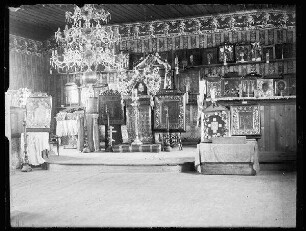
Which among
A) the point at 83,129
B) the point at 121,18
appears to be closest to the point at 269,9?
the point at 121,18

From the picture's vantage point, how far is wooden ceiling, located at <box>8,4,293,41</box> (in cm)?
1094

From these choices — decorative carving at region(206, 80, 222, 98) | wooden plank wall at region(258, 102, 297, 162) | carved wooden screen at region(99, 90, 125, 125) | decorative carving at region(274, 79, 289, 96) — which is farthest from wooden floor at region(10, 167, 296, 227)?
decorative carving at region(206, 80, 222, 98)

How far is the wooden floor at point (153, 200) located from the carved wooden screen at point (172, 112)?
9.42 feet

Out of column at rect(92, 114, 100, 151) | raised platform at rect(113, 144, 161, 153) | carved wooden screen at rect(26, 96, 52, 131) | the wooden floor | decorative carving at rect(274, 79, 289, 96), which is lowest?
the wooden floor

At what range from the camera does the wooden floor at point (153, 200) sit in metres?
3.81

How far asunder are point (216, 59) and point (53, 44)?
631cm

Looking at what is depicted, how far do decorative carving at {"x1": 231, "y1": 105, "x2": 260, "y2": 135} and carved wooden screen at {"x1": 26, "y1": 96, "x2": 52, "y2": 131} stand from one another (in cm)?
426

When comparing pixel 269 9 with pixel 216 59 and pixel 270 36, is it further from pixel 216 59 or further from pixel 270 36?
pixel 216 59

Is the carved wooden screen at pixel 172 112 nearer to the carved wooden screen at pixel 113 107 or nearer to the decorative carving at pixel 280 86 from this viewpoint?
the carved wooden screen at pixel 113 107

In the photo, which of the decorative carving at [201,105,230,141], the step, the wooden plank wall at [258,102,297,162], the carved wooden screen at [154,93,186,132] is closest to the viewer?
the step

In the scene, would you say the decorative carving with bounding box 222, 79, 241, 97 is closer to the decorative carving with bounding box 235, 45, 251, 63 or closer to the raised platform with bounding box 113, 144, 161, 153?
the decorative carving with bounding box 235, 45, 251, 63

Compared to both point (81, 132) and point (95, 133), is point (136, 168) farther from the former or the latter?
point (81, 132)

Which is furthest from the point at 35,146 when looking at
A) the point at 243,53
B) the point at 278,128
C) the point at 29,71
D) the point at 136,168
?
the point at 243,53

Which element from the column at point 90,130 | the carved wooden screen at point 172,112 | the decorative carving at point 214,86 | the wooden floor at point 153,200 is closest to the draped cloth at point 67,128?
the column at point 90,130
